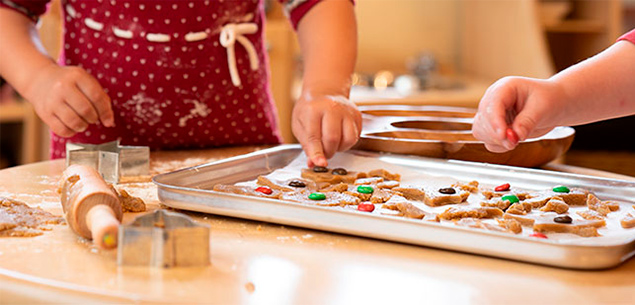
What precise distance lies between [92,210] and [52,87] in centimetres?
39

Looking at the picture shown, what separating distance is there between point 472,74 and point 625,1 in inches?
33.6

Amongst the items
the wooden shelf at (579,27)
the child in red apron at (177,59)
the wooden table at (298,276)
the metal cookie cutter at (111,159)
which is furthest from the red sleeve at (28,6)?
the wooden shelf at (579,27)

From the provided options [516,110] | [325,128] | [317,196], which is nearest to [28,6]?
[325,128]

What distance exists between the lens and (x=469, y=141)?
38.0 inches

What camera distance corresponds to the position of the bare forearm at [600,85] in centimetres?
76

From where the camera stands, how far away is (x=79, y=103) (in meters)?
0.92

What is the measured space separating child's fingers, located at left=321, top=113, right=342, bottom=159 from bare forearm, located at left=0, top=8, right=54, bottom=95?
1.27 ft

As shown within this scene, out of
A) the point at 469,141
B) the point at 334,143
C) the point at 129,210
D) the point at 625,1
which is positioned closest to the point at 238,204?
the point at 129,210

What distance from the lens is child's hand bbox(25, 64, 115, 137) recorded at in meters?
0.93

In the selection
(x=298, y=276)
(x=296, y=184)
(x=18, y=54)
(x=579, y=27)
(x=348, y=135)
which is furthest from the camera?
(x=579, y=27)

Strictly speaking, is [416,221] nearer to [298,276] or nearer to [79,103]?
[298,276]

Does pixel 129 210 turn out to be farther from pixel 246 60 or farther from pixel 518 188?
pixel 246 60

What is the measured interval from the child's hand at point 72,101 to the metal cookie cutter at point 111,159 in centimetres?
5

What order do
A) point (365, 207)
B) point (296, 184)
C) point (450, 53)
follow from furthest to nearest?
point (450, 53)
point (296, 184)
point (365, 207)
